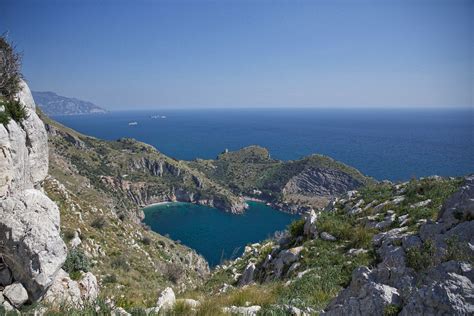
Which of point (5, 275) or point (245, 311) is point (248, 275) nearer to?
point (245, 311)

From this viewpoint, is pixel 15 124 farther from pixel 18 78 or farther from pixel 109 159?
pixel 109 159

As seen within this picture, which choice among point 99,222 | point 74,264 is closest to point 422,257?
point 74,264

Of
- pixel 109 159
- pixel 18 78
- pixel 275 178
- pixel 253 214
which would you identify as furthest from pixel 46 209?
pixel 275 178

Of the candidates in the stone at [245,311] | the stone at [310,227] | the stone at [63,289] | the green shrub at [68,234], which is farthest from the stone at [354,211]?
the green shrub at [68,234]

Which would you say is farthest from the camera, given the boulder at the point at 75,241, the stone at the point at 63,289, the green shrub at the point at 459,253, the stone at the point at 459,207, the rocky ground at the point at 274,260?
the boulder at the point at 75,241

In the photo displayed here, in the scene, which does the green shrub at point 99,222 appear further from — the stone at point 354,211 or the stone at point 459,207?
the stone at point 459,207

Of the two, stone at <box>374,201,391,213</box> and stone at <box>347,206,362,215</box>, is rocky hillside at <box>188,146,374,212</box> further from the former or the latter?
stone at <box>374,201,391,213</box>

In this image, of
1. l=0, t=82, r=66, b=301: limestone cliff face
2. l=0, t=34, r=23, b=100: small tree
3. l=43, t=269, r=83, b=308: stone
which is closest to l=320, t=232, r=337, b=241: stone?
l=43, t=269, r=83, b=308: stone
